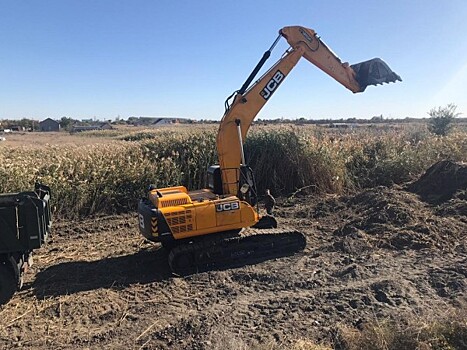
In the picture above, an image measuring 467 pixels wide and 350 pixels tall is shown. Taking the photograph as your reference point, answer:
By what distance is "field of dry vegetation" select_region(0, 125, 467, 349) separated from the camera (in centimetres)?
435

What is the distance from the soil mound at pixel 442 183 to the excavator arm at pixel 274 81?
12.4 ft

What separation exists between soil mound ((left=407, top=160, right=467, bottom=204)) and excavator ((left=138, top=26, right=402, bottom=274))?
3.79 m

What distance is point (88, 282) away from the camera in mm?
5984

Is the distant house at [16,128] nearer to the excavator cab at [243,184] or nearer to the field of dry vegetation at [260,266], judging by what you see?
the field of dry vegetation at [260,266]

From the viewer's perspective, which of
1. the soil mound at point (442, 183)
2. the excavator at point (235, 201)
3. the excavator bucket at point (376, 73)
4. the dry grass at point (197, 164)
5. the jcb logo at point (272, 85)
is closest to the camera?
the excavator at point (235, 201)

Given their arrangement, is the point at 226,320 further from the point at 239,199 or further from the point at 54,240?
the point at 54,240

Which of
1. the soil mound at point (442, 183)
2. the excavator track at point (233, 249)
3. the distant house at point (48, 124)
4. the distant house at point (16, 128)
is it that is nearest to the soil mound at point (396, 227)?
the soil mound at point (442, 183)

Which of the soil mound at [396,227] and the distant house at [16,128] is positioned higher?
the distant house at [16,128]

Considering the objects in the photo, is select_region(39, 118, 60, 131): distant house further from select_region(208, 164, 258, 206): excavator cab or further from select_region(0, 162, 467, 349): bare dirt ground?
select_region(208, 164, 258, 206): excavator cab

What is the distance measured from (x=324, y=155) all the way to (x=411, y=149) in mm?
3910

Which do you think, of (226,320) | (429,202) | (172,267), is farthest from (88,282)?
(429,202)

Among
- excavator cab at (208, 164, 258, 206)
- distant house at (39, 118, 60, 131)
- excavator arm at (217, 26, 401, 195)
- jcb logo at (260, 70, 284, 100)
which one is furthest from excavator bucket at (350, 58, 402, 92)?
distant house at (39, 118, 60, 131)

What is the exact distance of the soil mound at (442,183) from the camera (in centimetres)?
1023

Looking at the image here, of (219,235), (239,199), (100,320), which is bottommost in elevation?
(100,320)
